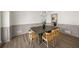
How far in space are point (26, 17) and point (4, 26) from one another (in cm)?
35

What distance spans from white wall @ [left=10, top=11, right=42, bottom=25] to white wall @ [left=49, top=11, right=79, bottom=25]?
1.06 ft

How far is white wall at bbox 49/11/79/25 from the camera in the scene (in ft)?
4.95

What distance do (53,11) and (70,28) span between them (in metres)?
0.37

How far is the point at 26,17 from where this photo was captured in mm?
1517

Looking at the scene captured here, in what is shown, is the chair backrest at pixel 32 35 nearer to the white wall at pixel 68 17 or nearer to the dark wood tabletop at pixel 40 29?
the dark wood tabletop at pixel 40 29

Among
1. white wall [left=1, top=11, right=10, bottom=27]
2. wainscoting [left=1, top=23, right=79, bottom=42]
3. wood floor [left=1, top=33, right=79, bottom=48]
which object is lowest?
wood floor [left=1, top=33, right=79, bottom=48]

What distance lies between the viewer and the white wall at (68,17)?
1509 millimetres

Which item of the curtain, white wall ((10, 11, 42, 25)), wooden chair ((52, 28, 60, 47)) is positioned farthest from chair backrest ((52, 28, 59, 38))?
the curtain

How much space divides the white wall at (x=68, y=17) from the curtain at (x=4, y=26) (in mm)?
770

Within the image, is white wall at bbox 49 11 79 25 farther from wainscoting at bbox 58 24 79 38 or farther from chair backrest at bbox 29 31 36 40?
chair backrest at bbox 29 31 36 40

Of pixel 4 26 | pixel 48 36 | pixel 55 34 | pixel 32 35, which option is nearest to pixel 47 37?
pixel 48 36
